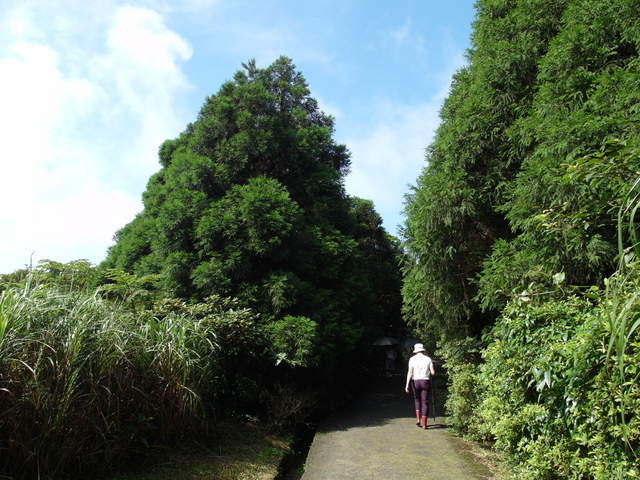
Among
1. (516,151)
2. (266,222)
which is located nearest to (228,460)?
(266,222)

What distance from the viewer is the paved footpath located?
5.23 m

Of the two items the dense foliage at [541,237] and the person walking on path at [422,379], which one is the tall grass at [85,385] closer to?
the dense foliage at [541,237]

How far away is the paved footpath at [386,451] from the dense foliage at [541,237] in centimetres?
64

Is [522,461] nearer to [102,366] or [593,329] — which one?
[593,329]

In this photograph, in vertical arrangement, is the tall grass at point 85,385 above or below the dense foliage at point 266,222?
below

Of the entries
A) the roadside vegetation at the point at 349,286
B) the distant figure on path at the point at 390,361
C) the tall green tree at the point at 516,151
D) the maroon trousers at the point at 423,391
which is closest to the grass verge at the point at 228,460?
the roadside vegetation at the point at 349,286

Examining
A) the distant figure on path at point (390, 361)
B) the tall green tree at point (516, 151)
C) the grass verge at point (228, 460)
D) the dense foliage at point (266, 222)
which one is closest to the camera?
the grass verge at point (228, 460)

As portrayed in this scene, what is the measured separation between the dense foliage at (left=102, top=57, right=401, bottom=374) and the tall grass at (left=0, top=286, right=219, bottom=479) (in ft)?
8.17

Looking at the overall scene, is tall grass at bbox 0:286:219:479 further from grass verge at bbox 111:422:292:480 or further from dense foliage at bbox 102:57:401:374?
dense foliage at bbox 102:57:401:374

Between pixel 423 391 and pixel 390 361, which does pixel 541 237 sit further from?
pixel 390 361

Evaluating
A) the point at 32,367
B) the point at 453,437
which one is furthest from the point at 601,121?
the point at 32,367

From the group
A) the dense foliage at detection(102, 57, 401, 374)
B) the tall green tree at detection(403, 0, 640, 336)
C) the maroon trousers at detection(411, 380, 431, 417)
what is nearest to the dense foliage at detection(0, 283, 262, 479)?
the dense foliage at detection(102, 57, 401, 374)

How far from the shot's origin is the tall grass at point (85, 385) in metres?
3.76

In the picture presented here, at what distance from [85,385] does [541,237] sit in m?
5.52
